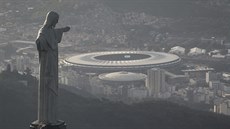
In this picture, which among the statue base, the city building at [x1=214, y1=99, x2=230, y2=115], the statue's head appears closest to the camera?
the statue base

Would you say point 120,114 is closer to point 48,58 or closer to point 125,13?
point 48,58

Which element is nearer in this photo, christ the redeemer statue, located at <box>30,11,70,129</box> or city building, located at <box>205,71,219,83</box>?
christ the redeemer statue, located at <box>30,11,70,129</box>

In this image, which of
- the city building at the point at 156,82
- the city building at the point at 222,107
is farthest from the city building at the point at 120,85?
the city building at the point at 222,107

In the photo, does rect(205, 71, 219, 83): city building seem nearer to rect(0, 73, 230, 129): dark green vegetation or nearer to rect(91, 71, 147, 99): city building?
rect(91, 71, 147, 99): city building

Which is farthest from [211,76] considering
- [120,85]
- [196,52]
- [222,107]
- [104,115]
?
[104,115]

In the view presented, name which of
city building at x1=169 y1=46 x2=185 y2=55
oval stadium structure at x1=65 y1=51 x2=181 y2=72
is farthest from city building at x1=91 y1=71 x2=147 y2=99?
city building at x1=169 y1=46 x2=185 y2=55

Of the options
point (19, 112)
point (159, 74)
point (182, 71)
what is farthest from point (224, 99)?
point (19, 112)

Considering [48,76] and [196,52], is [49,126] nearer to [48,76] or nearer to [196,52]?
[48,76]
